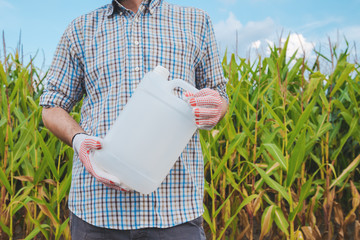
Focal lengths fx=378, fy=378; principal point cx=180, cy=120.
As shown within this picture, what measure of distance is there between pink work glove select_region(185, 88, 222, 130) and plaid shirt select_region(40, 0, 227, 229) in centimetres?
20

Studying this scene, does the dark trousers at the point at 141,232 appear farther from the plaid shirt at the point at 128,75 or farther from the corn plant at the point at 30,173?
the corn plant at the point at 30,173

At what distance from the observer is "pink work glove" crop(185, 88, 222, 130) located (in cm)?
81

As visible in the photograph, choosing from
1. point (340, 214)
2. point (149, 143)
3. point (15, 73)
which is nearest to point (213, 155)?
point (340, 214)

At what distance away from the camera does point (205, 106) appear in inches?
32.5

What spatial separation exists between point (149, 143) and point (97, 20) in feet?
1.61

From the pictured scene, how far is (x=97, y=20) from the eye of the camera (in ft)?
3.65

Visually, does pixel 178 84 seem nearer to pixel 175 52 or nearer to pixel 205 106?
pixel 205 106

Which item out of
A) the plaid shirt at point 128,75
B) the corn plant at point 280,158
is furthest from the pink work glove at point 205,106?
the corn plant at point 280,158

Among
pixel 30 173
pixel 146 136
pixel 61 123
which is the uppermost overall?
pixel 146 136

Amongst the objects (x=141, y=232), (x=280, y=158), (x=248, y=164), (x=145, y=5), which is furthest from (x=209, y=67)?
(x=248, y=164)

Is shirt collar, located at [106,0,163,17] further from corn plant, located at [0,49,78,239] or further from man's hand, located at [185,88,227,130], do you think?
corn plant, located at [0,49,78,239]

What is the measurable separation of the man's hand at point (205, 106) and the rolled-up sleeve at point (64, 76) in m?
0.43

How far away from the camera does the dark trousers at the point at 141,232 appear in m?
0.96

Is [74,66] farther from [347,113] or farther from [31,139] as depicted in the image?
[347,113]
